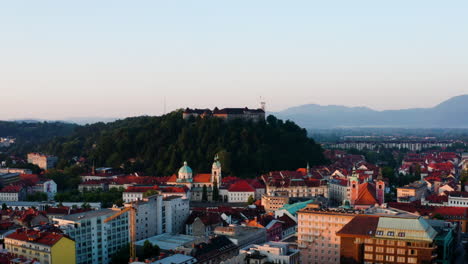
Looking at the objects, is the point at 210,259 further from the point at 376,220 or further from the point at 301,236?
the point at 376,220

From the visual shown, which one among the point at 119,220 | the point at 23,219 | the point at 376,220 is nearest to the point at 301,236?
the point at 376,220

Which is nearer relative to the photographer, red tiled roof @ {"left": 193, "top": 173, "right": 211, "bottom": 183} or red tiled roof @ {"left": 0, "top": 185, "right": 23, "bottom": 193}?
red tiled roof @ {"left": 0, "top": 185, "right": 23, "bottom": 193}

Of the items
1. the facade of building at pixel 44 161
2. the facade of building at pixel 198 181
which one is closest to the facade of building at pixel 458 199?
the facade of building at pixel 198 181

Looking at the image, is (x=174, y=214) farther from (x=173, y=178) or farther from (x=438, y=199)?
(x=438, y=199)

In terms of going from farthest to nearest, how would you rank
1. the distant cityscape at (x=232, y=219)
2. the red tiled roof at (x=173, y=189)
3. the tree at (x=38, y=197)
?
the tree at (x=38, y=197), the red tiled roof at (x=173, y=189), the distant cityscape at (x=232, y=219)

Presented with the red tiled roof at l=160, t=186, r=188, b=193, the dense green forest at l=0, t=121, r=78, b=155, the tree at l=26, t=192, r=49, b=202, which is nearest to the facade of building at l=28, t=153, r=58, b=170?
the tree at l=26, t=192, r=49, b=202

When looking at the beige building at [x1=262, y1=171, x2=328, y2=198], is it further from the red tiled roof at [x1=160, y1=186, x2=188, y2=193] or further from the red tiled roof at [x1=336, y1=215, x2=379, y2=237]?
the red tiled roof at [x1=336, y1=215, x2=379, y2=237]

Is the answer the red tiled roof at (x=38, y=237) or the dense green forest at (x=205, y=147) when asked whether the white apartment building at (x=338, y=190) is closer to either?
the dense green forest at (x=205, y=147)
